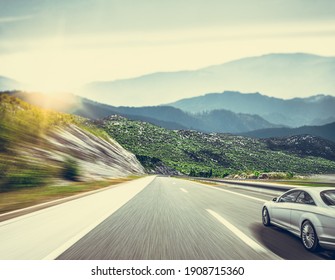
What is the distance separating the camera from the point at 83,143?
121 feet

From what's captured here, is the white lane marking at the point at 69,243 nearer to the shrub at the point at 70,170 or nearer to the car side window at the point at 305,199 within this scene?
the car side window at the point at 305,199

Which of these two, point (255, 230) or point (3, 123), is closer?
point (255, 230)

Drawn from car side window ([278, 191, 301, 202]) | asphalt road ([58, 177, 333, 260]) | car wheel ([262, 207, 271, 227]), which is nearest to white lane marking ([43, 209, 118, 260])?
asphalt road ([58, 177, 333, 260])

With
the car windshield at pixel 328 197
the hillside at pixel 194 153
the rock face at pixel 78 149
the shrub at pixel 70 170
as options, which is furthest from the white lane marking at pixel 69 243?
the hillside at pixel 194 153

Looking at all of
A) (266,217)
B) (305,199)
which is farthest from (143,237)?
(266,217)

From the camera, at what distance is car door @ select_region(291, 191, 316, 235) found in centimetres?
718

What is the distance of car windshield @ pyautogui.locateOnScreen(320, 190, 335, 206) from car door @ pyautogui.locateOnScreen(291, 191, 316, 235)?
0.22 m

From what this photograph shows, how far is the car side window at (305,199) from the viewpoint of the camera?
24.1 feet

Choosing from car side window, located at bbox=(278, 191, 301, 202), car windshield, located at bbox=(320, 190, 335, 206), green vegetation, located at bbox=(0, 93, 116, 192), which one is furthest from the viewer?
green vegetation, located at bbox=(0, 93, 116, 192)

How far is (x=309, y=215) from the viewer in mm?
6930

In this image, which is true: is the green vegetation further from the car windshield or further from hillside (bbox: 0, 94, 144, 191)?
the car windshield
